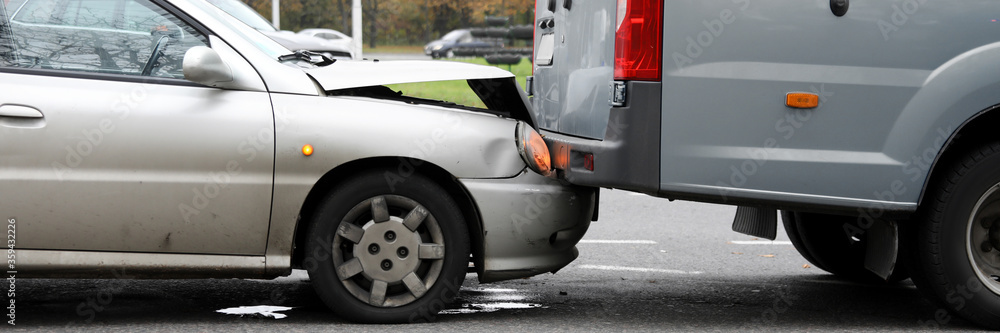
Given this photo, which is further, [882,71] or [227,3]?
[227,3]

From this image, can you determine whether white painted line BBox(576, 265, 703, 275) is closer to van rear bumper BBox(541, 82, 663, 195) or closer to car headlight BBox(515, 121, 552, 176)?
car headlight BBox(515, 121, 552, 176)

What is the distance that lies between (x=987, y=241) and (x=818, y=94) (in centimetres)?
109

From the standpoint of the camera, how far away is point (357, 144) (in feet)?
14.4

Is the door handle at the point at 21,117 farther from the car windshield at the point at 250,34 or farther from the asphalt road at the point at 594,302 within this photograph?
the asphalt road at the point at 594,302

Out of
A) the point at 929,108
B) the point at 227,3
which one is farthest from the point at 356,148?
the point at 227,3

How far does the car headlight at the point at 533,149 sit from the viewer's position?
4.64 m

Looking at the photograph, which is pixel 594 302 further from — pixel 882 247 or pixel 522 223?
pixel 882 247

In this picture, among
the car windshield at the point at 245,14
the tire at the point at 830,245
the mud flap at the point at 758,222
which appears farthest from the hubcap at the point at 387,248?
the car windshield at the point at 245,14

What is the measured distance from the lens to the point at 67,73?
4367 mm

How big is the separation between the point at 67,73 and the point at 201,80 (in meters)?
0.57

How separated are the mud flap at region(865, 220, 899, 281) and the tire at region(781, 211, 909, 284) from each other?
919mm

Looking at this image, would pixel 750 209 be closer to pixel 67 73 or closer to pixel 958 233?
pixel 958 233

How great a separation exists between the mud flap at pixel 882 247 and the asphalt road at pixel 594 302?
0.27 m

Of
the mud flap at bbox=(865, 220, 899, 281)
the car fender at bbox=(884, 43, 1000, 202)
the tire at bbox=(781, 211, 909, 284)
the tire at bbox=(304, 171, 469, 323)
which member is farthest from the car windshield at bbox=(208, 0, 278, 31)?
the car fender at bbox=(884, 43, 1000, 202)
